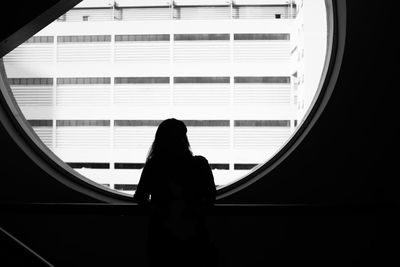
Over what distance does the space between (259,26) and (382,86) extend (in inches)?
1270

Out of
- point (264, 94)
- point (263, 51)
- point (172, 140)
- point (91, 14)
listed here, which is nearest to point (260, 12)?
point (263, 51)

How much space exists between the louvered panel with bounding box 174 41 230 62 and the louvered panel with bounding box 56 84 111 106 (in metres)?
7.85

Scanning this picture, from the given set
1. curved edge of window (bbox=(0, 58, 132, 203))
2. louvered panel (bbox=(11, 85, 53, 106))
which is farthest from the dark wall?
louvered panel (bbox=(11, 85, 53, 106))

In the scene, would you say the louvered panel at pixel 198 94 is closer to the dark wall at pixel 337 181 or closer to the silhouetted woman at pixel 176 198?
the dark wall at pixel 337 181

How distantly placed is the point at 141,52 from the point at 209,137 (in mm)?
8539

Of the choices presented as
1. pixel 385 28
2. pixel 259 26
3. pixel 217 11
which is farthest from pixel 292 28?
pixel 385 28

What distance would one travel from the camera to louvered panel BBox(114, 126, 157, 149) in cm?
3884

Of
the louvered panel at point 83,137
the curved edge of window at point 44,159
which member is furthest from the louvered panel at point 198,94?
the curved edge of window at point 44,159

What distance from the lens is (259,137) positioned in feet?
142

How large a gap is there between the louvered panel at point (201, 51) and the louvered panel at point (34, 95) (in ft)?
35.3

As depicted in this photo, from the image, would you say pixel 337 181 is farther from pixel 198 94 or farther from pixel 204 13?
pixel 198 94

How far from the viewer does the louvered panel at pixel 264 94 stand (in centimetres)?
3717

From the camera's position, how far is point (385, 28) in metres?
2.28

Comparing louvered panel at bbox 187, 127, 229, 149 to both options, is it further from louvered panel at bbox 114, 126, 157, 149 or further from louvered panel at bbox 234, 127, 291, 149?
louvered panel at bbox 114, 126, 157, 149
